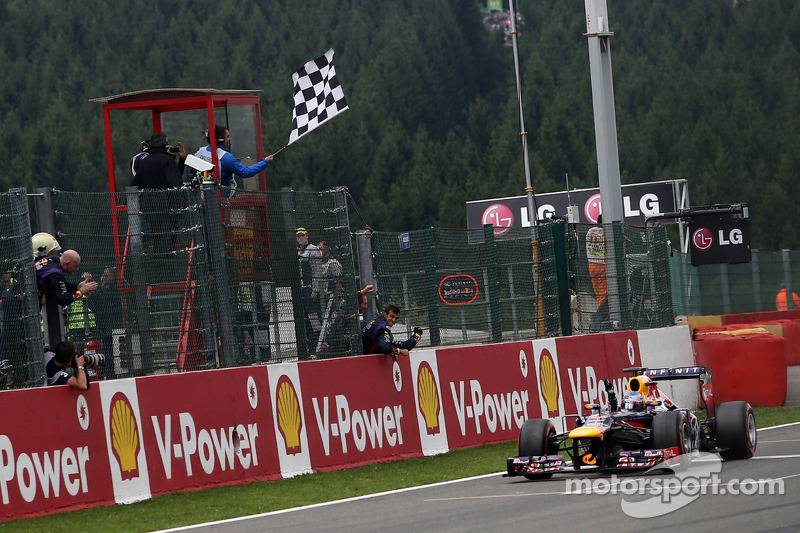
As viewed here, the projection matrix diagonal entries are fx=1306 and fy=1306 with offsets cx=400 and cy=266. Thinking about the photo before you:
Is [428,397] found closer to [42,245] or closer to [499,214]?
[42,245]

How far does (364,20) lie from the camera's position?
3391 inches

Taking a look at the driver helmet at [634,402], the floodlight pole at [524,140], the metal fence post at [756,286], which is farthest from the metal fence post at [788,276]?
the driver helmet at [634,402]

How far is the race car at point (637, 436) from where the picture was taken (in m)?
10.5

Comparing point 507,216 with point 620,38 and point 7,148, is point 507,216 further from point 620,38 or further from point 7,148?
point 620,38

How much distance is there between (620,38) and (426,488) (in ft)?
256

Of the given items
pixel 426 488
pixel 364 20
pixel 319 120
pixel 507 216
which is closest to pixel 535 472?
pixel 426 488

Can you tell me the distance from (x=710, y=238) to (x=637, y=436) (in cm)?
1061

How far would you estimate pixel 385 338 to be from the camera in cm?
1315

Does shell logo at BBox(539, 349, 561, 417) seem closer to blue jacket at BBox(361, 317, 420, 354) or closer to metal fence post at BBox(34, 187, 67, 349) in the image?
blue jacket at BBox(361, 317, 420, 354)

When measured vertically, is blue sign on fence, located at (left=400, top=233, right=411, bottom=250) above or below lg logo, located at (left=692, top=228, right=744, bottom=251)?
above

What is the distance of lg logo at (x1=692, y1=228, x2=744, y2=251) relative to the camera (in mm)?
20497

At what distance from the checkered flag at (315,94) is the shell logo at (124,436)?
4.68 meters

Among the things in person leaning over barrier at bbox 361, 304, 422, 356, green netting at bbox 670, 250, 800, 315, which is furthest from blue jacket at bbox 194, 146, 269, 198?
green netting at bbox 670, 250, 800, 315

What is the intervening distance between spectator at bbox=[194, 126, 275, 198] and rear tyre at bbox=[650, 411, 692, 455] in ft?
15.5
